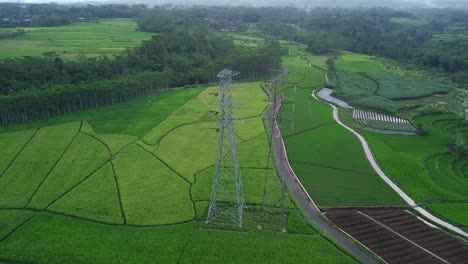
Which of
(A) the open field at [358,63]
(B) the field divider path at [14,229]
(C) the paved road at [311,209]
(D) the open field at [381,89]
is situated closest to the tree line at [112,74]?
(D) the open field at [381,89]

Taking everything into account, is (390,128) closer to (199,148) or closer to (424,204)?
(424,204)

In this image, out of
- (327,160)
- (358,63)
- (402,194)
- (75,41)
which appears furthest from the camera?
(75,41)

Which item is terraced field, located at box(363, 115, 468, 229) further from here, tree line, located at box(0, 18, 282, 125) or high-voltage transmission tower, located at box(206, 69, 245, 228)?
tree line, located at box(0, 18, 282, 125)

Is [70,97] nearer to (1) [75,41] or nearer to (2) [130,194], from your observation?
(2) [130,194]

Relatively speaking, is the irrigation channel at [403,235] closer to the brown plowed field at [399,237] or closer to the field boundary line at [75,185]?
the brown plowed field at [399,237]

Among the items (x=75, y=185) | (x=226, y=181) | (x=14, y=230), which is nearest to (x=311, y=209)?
(x=226, y=181)
